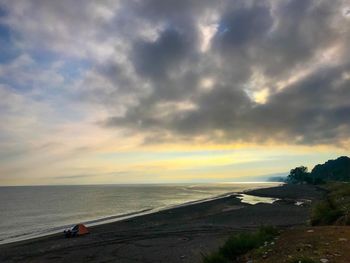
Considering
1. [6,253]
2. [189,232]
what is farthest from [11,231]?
[189,232]

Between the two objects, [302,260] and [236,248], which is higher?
[302,260]

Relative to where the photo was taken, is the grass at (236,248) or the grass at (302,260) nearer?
the grass at (302,260)

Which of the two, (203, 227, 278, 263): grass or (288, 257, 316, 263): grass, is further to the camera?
(203, 227, 278, 263): grass

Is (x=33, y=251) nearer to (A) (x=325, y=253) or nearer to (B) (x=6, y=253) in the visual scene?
(B) (x=6, y=253)

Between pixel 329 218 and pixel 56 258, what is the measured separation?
18.0 metres

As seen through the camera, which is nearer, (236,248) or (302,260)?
(302,260)

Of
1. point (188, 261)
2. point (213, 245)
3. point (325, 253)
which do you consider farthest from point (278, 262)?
point (213, 245)

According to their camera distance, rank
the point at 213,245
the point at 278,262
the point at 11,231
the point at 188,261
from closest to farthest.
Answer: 1. the point at 278,262
2. the point at 188,261
3. the point at 213,245
4. the point at 11,231

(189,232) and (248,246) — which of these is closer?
(248,246)

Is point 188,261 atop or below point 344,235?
below

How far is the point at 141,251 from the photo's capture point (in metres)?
28.0

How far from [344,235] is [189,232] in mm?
21606

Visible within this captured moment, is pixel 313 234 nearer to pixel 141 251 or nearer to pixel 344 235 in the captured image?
pixel 344 235

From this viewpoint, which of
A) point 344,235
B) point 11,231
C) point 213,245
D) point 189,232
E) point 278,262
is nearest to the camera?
point 278,262
